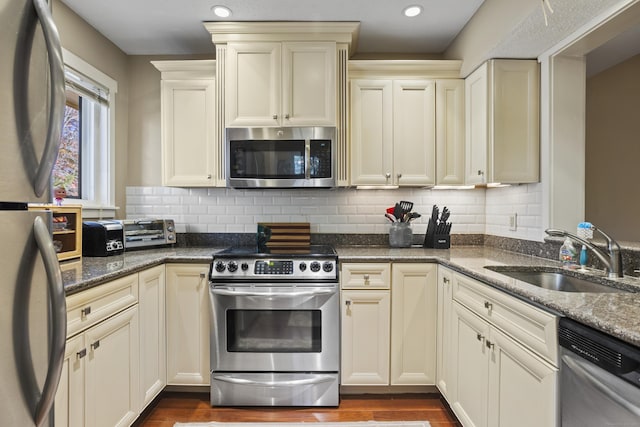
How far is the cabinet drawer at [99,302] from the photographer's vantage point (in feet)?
4.59

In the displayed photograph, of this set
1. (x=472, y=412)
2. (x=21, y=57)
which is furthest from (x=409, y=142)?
(x=21, y=57)

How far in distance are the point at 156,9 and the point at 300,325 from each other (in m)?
2.28

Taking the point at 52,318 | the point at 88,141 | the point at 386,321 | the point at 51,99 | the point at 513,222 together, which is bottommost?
the point at 386,321

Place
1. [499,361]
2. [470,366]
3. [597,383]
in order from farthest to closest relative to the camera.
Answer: [470,366]
[499,361]
[597,383]

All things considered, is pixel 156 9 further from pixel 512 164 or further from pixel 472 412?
pixel 472 412

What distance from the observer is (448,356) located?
2.08 metres

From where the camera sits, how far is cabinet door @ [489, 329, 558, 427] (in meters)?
1.16

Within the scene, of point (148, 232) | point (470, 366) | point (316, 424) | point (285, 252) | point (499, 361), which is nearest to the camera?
point (499, 361)

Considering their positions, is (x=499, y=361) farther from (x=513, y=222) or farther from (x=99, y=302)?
(x=99, y=302)

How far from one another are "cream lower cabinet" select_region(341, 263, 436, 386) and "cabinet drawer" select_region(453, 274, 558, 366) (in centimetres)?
42

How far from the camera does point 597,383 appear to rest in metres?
0.94

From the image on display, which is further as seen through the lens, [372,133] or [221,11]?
[372,133]

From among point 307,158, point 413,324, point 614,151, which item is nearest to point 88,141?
point 307,158

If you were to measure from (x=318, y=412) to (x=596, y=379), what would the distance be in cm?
164
